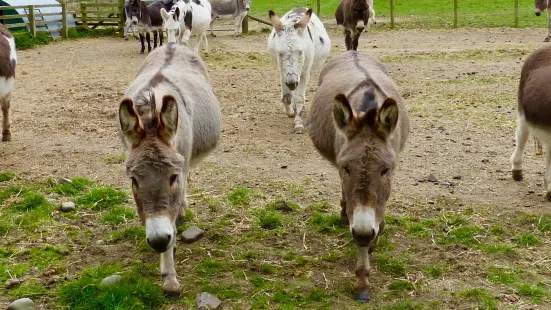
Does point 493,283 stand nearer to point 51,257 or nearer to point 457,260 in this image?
point 457,260

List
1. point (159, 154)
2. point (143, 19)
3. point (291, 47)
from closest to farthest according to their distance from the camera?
point (159, 154), point (291, 47), point (143, 19)

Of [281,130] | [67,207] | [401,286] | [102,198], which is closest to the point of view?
[401,286]

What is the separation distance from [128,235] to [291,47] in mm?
4077

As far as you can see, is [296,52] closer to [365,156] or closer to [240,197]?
[240,197]

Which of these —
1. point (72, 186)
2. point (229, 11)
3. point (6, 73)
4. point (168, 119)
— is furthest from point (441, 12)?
point (168, 119)

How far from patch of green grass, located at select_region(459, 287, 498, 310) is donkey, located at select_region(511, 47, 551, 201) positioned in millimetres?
2108

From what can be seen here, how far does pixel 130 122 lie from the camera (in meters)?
3.50

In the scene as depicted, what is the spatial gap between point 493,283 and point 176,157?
99.0 inches

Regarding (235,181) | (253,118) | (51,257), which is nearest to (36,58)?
(253,118)

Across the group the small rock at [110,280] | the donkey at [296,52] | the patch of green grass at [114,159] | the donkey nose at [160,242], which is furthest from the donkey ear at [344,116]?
the donkey at [296,52]

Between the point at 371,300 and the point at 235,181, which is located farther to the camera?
the point at 235,181

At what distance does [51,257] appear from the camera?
4.64 metres

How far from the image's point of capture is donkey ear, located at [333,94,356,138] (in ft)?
12.0

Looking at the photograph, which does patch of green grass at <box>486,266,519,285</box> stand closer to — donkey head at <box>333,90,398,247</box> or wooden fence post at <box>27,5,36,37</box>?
donkey head at <box>333,90,398,247</box>
